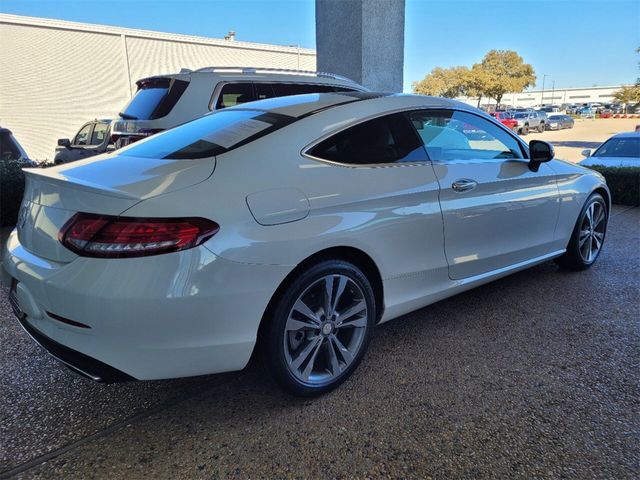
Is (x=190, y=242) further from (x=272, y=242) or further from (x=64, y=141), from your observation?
(x=64, y=141)

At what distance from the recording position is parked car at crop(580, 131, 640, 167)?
8969mm

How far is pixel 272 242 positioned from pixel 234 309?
346 mm

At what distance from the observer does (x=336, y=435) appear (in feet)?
7.54

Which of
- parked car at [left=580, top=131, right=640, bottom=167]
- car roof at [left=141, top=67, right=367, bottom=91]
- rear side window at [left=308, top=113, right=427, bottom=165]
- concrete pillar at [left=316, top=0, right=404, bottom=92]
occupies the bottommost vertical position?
parked car at [left=580, top=131, right=640, bottom=167]

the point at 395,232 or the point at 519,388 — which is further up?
the point at 395,232

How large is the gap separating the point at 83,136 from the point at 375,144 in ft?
38.0

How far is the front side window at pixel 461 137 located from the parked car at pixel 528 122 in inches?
1309

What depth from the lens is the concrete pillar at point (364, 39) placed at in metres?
9.43

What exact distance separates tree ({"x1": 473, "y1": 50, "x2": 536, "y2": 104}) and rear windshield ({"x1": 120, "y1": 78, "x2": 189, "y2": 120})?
1910 inches

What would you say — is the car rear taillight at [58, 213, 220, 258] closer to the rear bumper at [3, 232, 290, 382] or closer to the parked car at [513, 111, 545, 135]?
the rear bumper at [3, 232, 290, 382]

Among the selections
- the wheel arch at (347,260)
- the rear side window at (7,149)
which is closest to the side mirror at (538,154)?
the wheel arch at (347,260)

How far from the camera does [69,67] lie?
23219 mm

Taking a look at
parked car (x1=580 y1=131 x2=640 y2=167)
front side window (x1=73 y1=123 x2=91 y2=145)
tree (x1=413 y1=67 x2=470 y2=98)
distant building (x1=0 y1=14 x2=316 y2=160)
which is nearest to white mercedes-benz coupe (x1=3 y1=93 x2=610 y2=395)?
parked car (x1=580 y1=131 x2=640 y2=167)

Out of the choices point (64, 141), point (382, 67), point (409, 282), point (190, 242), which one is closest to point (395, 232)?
point (409, 282)
